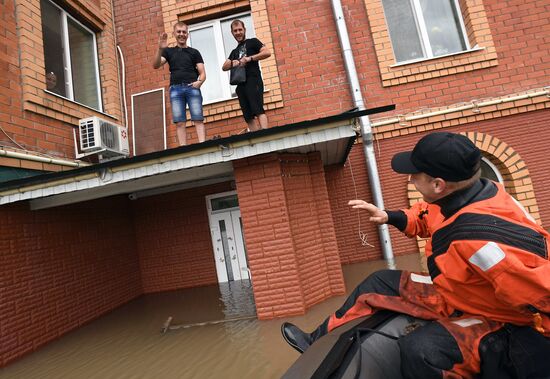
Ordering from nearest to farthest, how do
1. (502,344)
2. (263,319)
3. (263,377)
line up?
1. (502,344)
2. (263,377)
3. (263,319)

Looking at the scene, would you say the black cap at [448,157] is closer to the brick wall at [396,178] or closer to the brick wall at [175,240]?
the brick wall at [396,178]

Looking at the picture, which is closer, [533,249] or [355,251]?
[533,249]

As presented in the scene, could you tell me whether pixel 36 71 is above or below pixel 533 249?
above

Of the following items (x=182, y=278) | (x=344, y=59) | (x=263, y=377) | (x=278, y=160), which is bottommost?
(x=263, y=377)

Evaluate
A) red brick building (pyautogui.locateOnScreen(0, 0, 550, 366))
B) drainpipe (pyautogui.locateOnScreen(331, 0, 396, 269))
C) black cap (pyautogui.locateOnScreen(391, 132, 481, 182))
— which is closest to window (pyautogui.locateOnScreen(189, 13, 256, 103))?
red brick building (pyautogui.locateOnScreen(0, 0, 550, 366))

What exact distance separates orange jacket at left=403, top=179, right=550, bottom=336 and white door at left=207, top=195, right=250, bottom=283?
5.49 m

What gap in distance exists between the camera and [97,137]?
5.45 m

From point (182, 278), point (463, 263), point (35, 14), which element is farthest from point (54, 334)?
point (463, 263)

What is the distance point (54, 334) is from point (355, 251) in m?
5.11

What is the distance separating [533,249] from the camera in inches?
52.2

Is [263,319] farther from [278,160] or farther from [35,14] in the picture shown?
[35,14]

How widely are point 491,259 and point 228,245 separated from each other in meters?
5.98

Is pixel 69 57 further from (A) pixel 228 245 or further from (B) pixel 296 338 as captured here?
(B) pixel 296 338

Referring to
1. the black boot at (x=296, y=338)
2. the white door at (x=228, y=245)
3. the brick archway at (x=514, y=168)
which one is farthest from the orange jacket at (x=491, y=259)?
the white door at (x=228, y=245)
